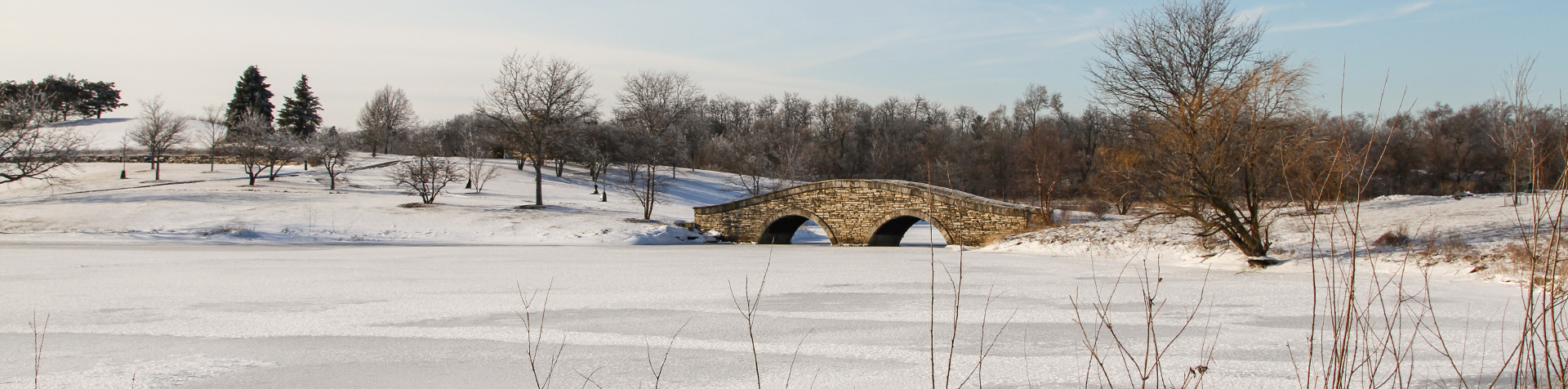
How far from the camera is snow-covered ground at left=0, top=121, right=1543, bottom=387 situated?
219 inches

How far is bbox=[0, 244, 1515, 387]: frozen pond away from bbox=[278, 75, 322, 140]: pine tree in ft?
156

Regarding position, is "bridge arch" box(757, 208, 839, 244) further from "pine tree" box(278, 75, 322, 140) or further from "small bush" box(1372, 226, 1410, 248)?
"pine tree" box(278, 75, 322, 140)

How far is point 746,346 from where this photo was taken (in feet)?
21.1

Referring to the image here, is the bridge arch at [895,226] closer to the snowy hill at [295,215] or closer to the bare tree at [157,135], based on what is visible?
the snowy hill at [295,215]

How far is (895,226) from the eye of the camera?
2502 centimetres

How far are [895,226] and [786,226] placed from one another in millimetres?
3869

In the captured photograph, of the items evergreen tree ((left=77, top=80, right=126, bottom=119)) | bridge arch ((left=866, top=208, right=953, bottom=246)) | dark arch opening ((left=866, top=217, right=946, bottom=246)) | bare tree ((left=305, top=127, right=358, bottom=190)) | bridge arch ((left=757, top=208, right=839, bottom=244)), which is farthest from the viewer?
evergreen tree ((left=77, top=80, right=126, bottom=119))

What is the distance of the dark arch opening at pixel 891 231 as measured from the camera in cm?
2376

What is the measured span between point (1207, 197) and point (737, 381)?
10.5m

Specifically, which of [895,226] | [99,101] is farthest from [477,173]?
[99,101]

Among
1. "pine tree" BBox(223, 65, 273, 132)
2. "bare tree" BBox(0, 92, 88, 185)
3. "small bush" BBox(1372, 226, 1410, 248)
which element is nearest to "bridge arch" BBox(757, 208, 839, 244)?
"small bush" BBox(1372, 226, 1410, 248)

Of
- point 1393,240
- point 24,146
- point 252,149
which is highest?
point 252,149

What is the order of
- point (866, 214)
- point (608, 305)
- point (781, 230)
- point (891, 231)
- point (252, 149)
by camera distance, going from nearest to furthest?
point (608, 305) < point (866, 214) < point (891, 231) < point (781, 230) < point (252, 149)

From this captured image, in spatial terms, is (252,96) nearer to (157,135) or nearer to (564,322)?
(157,135)
